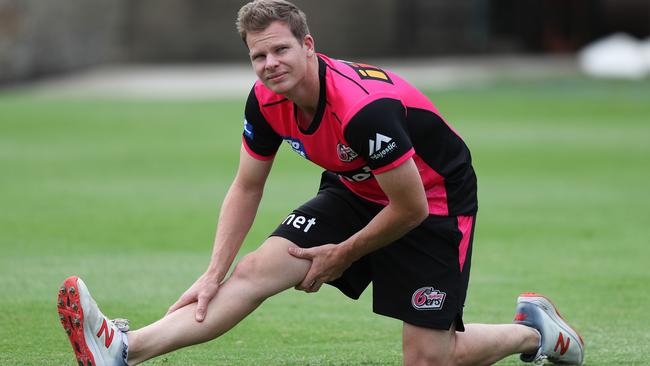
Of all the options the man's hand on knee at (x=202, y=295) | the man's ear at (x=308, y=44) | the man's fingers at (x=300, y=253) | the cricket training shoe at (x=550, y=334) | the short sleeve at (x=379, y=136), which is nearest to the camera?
the short sleeve at (x=379, y=136)

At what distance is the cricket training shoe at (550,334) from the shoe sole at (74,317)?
7.35ft

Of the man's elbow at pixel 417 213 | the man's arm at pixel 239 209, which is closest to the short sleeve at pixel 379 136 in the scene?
the man's elbow at pixel 417 213

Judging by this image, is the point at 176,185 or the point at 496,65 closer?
the point at 176,185

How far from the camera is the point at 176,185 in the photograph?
12.6m

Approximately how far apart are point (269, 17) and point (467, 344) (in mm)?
1837

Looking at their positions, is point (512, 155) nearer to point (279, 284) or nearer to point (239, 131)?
point (239, 131)

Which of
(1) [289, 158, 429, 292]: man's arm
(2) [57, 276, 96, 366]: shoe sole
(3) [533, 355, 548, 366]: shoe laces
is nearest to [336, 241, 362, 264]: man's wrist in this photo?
(1) [289, 158, 429, 292]: man's arm

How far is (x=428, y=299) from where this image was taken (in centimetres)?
520

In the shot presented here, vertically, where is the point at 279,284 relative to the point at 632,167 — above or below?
above

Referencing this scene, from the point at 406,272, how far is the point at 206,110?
15517mm

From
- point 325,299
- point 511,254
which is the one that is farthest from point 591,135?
point 325,299

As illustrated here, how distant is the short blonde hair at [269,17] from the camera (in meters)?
4.82

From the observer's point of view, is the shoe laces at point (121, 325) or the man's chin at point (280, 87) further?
the shoe laces at point (121, 325)

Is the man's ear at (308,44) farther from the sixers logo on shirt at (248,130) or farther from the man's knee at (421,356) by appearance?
the man's knee at (421,356)
